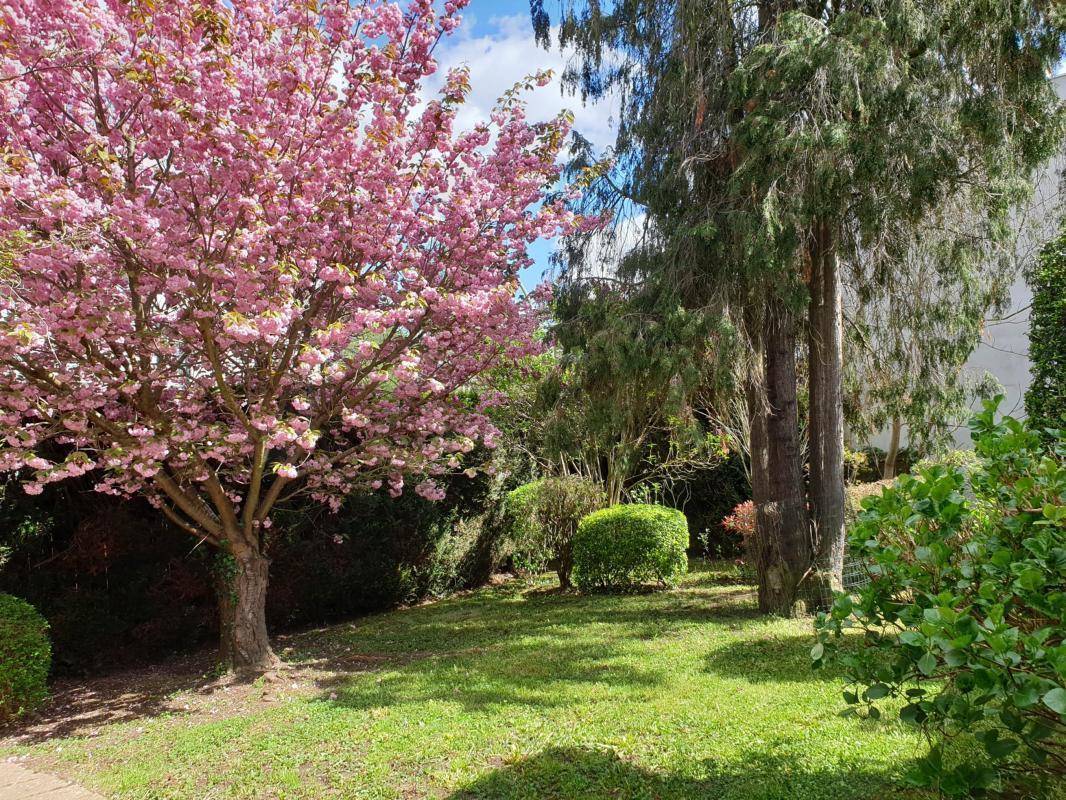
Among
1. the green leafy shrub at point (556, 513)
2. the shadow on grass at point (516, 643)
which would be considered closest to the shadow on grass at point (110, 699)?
the shadow on grass at point (516, 643)

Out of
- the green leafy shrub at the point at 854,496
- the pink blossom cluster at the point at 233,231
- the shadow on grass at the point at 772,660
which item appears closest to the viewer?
the pink blossom cluster at the point at 233,231

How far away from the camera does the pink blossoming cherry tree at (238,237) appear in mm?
4469

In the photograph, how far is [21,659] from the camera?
4.98 metres

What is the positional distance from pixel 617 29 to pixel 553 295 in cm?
283

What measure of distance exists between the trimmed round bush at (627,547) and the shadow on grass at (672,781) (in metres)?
5.24

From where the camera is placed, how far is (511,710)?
4527mm

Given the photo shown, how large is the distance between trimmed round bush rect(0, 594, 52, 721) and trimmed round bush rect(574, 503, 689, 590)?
5.77 metres

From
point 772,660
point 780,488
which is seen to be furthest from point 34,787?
point 780,488

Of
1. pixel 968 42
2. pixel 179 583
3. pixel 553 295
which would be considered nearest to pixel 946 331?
pixel 968 42

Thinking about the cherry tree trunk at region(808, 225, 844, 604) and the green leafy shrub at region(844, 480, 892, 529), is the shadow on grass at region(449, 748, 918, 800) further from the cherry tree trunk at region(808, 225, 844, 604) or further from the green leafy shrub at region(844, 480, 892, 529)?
the green leafy shrub at region(844, 480, 892, 529)

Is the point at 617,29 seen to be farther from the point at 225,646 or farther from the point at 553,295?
the point at 225,646

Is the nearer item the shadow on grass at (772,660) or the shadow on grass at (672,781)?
the shadow on grass at (672,781)

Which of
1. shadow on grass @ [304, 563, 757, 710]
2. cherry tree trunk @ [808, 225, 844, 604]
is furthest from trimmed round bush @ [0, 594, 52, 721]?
cherry tree trunk @ [808, 225, 844, 604]

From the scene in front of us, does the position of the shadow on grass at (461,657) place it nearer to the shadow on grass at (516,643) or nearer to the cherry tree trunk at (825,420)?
the shadow on grass at (516,643)
